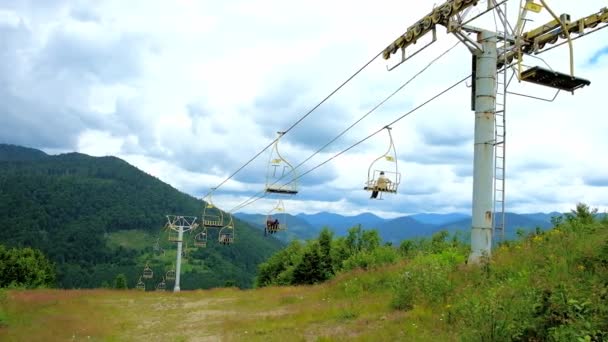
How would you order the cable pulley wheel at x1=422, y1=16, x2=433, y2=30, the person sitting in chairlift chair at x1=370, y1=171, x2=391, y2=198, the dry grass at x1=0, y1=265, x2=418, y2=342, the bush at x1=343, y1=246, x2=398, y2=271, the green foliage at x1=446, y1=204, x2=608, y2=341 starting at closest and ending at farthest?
the green foliage at x1=446, y1=204, x2=608, y2=341
the dry grass at x1=0, y1=265, x2=418, y2=342
the cable pulley wheel at x1=422, y1=16, x2=433, y2=30
the person sitting in chairlift chair at x1=370, y1=171, x2=391, y2=198
the bush at x1=343, y1=246, x2=398, y2=271

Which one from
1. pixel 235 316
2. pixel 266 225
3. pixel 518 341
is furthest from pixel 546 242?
pixel 266 225

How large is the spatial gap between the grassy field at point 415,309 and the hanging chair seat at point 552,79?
14.4 ft

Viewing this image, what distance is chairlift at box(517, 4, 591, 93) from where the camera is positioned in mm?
13906

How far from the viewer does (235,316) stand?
18875 mm

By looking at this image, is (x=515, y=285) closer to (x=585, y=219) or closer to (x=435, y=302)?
(x=435, y=302)

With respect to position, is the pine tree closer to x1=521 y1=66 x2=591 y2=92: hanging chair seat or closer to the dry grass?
the dry grass

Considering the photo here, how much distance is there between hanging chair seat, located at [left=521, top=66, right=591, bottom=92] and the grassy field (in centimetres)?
439

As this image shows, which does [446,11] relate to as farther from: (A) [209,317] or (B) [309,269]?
(B) [309,269]

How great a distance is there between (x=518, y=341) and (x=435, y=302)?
16.7 feet

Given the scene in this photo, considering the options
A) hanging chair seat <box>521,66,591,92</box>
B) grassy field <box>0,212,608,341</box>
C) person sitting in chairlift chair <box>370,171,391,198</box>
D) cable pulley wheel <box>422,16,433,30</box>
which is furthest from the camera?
person sitting in chairlift chair <box>370,171,391,198</box>

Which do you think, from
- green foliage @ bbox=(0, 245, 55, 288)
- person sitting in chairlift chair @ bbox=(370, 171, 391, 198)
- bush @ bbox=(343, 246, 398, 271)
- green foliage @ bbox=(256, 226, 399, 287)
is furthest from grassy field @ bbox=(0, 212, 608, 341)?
green foliage @ bbox=(0, 245, 55, 288)

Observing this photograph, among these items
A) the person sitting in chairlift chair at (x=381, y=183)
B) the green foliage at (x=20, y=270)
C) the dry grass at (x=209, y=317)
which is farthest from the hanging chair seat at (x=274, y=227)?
the green foliage at (x=20, y=270)

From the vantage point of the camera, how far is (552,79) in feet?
46.5

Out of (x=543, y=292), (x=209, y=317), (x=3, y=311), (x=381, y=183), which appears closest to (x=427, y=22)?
(x=381, y=183)
